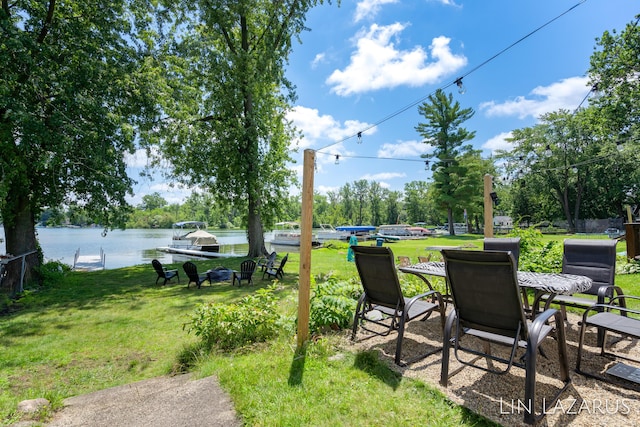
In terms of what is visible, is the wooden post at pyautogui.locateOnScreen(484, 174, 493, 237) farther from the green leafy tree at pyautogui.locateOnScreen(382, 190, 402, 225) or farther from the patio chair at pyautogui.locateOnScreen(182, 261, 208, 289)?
the green leafy tree at pyautogui.locateOnScreen(382, 190, 402, 225)

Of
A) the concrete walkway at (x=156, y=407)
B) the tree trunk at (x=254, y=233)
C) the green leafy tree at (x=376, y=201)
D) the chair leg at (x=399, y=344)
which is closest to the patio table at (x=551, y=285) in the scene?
the chair leg at (x=399, y=344)

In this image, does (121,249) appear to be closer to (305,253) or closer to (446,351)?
(305,253)

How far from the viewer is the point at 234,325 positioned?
12.0ft

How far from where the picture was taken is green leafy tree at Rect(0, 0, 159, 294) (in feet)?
24.5

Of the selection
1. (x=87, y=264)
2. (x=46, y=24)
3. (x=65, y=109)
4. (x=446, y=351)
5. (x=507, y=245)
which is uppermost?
(x=46, y=24)

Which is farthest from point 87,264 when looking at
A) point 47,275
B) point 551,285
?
point 551,285

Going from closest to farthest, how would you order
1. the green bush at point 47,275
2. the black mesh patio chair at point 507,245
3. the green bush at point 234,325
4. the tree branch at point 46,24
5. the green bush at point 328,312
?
the green bush at point 234,325 < the green bush at point 328,312 < the black mesh patio chair at point 507,245 < the tree branch at point 46,24 < the green bush at point 47,275

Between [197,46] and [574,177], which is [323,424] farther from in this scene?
[574,177]

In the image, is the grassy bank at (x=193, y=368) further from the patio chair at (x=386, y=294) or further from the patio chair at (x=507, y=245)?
the patio chair at (x=507, y=245)

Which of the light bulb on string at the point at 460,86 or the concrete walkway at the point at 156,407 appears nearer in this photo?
the concrete walkway at the point at 156,407

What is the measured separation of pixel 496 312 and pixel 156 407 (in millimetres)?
2603

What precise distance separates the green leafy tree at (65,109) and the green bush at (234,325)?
6.19 m

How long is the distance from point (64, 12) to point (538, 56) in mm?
12045

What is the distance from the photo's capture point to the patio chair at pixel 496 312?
7.25 feet
